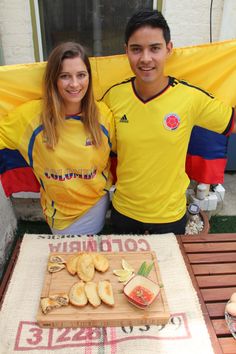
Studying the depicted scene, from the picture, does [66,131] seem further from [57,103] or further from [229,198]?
[229,198]

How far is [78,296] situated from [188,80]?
1.55m

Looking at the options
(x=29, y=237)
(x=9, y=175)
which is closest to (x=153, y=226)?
(x=29, y=237)

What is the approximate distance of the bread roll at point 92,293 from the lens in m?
1.51

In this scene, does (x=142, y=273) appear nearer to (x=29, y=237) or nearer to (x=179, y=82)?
(x=29, y=237)

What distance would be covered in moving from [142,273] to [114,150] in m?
0.83

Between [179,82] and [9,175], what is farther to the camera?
[9,175]

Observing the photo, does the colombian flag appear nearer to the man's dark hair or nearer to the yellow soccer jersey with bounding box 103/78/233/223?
the yellow soccer jersey with bounding box 103/78/233/223

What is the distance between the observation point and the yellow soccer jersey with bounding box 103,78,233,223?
6.30 ft

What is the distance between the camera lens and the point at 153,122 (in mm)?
1910

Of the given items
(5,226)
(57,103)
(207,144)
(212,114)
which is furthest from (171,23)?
(5,226)

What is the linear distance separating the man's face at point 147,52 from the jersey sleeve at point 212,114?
32 cm

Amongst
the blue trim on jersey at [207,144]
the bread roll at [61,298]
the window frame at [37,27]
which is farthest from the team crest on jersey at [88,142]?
the window frame at [37,27]

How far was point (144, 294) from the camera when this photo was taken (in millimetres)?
1528


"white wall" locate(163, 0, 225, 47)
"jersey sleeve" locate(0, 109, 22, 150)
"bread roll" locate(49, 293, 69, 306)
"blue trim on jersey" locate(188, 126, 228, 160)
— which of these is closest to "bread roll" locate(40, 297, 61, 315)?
"bread roll" locate(49, 293, 69, 306)
